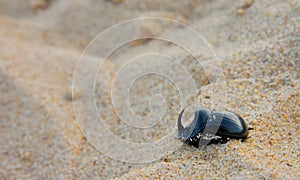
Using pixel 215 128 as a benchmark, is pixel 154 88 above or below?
below

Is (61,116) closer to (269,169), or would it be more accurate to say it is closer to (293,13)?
(269,169)

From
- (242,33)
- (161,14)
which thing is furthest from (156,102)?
(161,14)

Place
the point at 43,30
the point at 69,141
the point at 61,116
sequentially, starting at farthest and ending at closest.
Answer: the point at 43,30 < the point at 61,116 < the point at 69,141

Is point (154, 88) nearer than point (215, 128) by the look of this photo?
No
